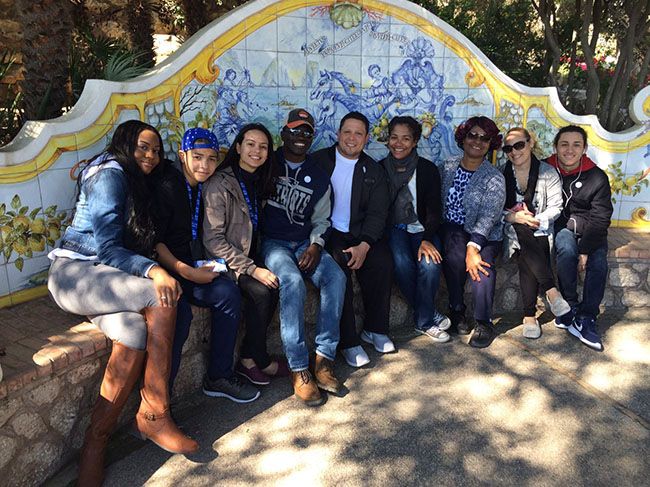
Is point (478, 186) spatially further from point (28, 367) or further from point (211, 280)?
point (28, 367)

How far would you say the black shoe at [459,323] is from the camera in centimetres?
405

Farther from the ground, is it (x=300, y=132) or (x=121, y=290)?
(x=300, y=132)

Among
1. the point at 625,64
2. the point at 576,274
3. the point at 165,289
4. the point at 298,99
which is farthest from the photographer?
the point at 625,64

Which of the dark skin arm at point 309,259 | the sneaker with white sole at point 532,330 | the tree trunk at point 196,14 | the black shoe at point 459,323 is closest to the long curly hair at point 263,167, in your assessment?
the dark skin arm at point 309,259

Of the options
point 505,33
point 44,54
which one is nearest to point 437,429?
point 44,54

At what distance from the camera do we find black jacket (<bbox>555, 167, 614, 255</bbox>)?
410cm

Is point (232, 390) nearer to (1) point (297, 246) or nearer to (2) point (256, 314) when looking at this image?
(2) point (256, 314)

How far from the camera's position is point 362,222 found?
3996mm

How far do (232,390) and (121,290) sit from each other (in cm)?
92

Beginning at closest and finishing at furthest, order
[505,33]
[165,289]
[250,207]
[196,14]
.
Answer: [165,289], [250,207], [196,14], [505,33]

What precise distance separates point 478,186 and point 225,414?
2.37 metres

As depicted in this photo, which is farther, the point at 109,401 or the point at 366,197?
the point at 366,197

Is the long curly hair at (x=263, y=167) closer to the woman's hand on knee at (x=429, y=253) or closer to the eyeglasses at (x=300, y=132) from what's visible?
the eyeglasses at (x=300, y=132)

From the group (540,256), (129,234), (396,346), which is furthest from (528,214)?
(129,234)
